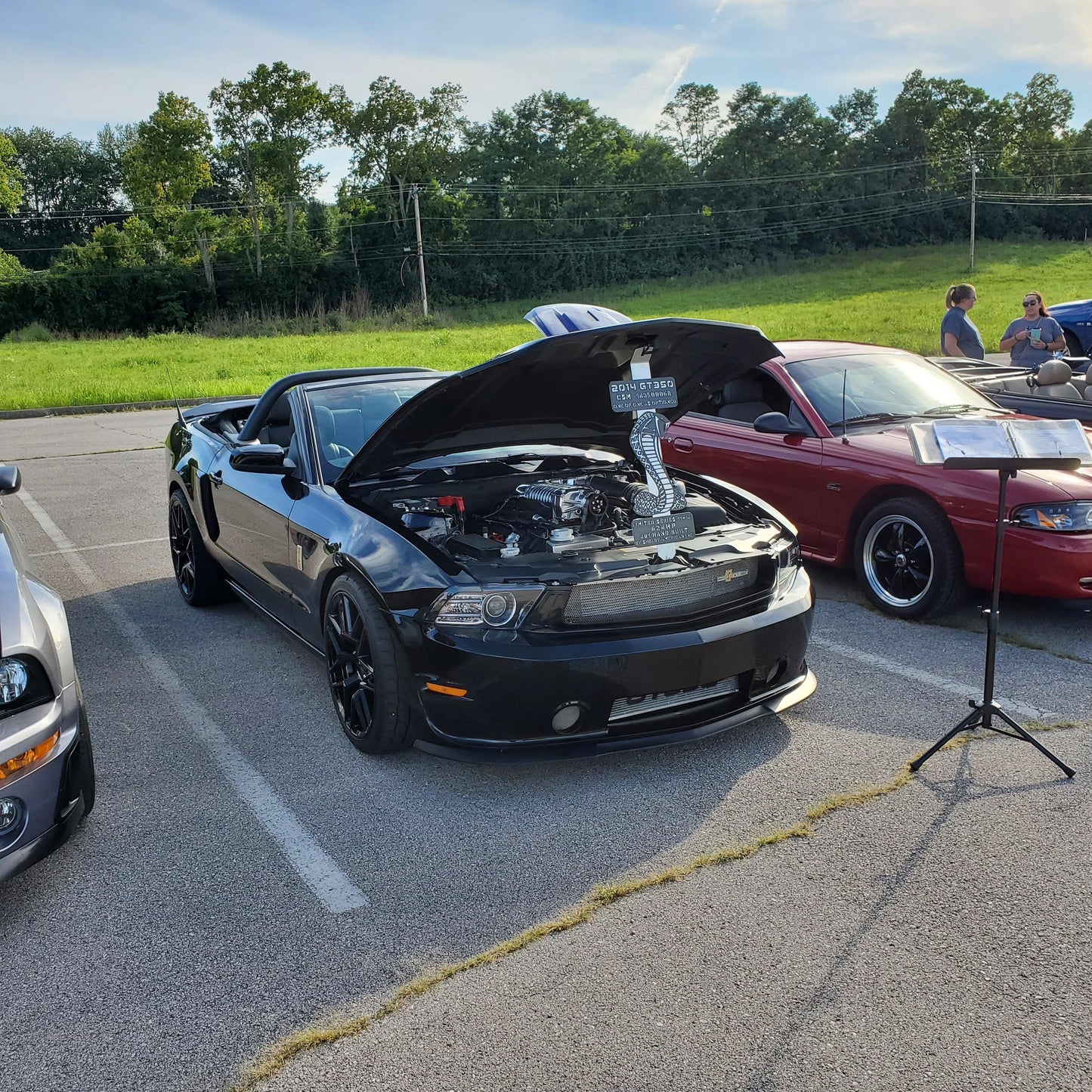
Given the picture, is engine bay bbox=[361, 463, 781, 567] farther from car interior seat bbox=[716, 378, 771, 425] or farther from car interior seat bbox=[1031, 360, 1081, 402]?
car interior seat bbox=[1031, 360, 1081, 402]

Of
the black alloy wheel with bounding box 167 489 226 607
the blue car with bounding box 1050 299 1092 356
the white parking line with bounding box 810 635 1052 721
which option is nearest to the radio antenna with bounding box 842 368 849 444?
the white parking line with bounding box 810 635 1052 721

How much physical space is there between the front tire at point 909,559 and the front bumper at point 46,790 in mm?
4402

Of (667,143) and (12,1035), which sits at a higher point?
(667,143)

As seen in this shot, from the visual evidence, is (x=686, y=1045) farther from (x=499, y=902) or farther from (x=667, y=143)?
(x=667, y=143)

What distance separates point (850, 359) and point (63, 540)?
6.50 meters

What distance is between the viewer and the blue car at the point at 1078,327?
17.1 metres

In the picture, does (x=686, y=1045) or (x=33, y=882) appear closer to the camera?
(x=686, y=1045)

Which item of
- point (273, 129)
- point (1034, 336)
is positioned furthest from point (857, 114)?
point (1034, 336)

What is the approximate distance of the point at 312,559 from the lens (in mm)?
4371

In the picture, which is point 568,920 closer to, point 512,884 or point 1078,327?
point 512,884

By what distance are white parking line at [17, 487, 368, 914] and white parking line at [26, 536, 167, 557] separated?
2.03 meters

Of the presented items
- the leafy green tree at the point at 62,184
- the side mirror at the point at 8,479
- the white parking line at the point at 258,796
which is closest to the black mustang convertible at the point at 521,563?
the white parking line at the point at 258,796

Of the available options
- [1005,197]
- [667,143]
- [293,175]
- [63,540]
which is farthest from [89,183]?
[63,540]

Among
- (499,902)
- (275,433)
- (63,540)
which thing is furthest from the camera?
(63,540)
